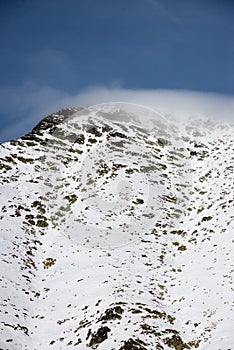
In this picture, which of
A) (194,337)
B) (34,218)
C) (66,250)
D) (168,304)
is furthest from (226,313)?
(34,218)

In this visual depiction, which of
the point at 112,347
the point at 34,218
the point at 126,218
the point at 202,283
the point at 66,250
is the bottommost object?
the point at 112,347

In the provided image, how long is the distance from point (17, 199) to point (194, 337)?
27474 mm

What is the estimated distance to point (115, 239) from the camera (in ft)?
126

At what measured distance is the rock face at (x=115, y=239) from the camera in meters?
23.9

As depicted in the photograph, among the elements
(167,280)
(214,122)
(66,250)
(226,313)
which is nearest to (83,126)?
(214,122)

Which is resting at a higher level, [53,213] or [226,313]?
[53,213]

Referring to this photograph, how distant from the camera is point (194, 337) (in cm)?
2303

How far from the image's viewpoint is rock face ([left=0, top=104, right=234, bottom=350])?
23938 millimetres

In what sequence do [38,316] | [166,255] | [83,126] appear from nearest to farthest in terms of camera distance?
[38,316], [166,255], [83,126]

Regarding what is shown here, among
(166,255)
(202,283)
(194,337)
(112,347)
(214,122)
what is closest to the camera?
(112,347)

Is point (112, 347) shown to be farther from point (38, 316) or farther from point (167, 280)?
point (167, 280)

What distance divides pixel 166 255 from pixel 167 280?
469cm

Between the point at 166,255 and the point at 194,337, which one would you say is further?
the point at 166,255

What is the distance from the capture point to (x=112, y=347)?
21141mm
